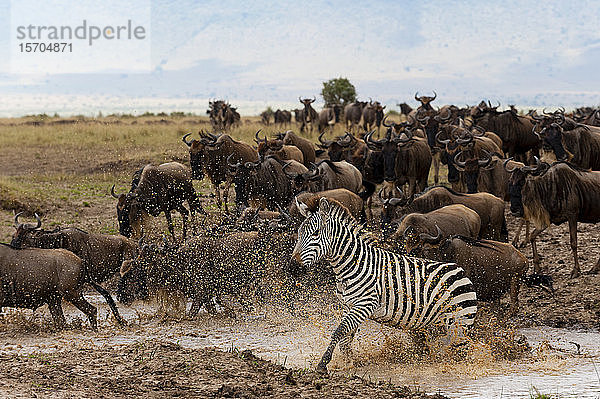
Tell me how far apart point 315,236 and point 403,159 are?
343 inches

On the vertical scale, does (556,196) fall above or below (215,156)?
below

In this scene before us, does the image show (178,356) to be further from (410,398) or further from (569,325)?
(569,325)

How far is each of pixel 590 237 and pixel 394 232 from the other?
466cm

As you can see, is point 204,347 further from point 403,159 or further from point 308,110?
point 308,110

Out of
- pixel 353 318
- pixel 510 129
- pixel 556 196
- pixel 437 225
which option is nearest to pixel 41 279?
pixel 353 318

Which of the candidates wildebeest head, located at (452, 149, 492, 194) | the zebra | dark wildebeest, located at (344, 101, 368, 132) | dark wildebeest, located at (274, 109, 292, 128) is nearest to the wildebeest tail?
wildebeest head, located at (452, 149, 492, 194)

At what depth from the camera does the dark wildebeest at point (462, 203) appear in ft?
35.6

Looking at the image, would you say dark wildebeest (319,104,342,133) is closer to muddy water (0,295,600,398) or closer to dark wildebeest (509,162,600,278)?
dark wildebeest (509,162,600,278)

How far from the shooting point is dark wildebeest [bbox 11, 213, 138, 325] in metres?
9.73

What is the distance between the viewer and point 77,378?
6613 millimetres

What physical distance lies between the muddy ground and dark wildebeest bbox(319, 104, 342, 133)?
1803 cm

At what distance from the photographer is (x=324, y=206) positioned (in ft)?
23.7

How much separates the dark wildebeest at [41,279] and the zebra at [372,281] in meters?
2.91

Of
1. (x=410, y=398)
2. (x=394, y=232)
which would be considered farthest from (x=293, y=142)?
(x=410, y=398)
